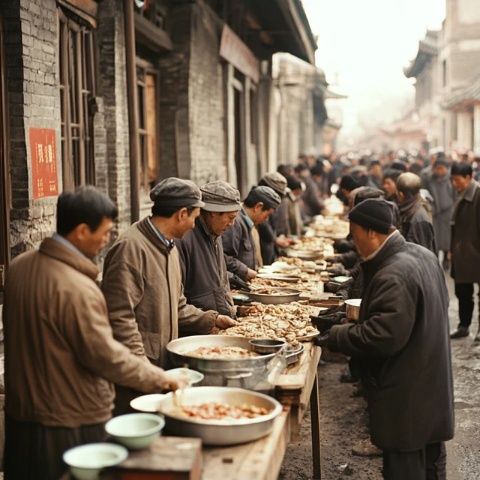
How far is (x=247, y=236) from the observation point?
759 cm

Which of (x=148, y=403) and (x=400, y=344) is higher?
(x=400, y=344)

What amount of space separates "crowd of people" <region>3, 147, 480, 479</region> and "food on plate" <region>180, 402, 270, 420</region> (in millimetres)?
150

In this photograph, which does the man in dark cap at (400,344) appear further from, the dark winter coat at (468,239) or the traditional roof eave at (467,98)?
the traditional roof eave at (467,98)

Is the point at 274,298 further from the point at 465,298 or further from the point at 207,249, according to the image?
the point at 465,298

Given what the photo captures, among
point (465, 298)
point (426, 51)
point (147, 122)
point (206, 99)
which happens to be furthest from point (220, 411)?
point (426, 51)

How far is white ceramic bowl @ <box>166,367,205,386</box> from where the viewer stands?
13.5ft

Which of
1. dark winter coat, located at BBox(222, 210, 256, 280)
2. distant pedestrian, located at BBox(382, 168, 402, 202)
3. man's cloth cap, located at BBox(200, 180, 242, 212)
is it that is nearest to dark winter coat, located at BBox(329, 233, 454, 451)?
man's cloth cap, located at BBox(200, 180, 242, 212)

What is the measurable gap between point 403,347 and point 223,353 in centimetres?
99

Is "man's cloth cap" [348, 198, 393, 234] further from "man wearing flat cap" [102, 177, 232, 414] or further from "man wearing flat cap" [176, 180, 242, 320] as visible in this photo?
"man wearing flat cap" [176, 180, 242, 320]

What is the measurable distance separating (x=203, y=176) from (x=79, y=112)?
4676mm

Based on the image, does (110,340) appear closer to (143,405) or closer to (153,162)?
(143,405)

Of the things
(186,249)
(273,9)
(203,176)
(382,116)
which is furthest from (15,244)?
(382,116)

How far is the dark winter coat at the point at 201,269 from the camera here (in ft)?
18.7

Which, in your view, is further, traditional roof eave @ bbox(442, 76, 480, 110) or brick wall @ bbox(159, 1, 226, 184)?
traditional roof eave @ bbox(442, 76, 480, 110)
